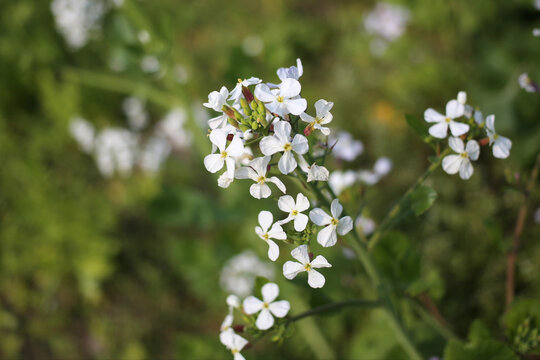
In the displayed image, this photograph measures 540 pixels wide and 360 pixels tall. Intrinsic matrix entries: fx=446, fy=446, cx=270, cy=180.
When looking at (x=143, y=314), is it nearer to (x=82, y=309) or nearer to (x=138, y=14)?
(x=82, y=309)

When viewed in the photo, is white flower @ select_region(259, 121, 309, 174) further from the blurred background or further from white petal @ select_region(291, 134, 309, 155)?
the blurred background

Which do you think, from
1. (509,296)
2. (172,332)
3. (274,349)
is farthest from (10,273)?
(509,296)

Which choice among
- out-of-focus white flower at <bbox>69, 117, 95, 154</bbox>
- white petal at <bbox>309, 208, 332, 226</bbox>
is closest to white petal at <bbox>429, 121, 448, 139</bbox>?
white petal at <bbox>309, 208, 332, 226</bbox>

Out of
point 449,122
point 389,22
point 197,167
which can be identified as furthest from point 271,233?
point 389,22

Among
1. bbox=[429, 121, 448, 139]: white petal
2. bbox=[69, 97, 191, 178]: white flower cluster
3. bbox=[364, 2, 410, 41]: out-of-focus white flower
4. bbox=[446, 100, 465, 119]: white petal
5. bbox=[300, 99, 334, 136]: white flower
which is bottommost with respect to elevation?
bbox=[429, 121, 448, 139]: white petal

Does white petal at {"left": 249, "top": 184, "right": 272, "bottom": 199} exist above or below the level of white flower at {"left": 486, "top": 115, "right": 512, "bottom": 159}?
above

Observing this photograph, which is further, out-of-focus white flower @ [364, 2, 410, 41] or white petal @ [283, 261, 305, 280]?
out-of-focus white flower @ [364, 2, 410, 41]
